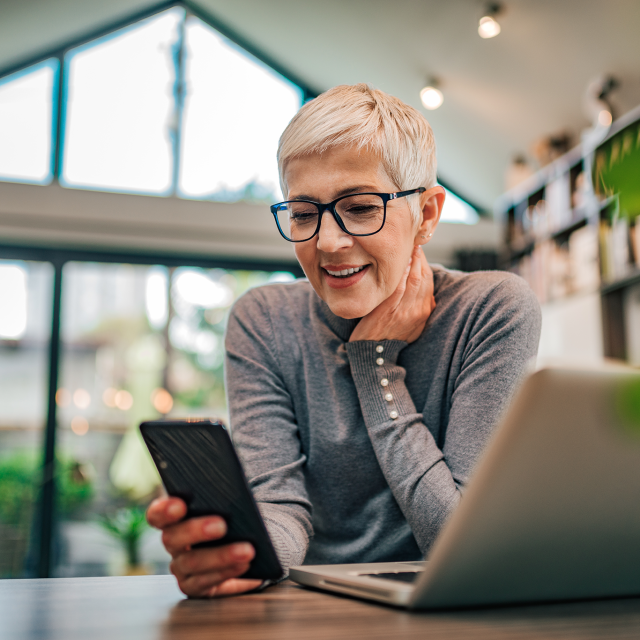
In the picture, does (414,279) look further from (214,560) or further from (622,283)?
(622,283)

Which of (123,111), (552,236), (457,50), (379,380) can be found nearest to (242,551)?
(379,380)

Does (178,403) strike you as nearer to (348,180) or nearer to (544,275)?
(544,275)

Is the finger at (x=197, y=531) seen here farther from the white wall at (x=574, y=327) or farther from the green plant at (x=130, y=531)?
the green plant at (x=130, y=531)

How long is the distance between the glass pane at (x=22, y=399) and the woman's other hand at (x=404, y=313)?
3812 mm

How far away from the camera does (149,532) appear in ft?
14.3

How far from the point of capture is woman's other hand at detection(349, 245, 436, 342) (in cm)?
115

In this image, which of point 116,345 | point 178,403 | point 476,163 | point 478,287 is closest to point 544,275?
point 476,163

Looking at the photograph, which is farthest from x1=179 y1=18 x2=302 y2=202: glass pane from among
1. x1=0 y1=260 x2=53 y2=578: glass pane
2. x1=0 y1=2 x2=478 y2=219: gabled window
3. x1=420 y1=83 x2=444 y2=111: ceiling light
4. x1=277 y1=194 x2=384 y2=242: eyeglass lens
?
x1=277 y1=194 x2=384 y2=242: eyeglass lens

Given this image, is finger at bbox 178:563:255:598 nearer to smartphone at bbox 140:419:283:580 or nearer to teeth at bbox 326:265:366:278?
smartphone at bbox 140:419:283:580

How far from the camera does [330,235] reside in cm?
104

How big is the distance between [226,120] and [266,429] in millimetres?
4250

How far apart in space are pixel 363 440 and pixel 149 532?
364cm

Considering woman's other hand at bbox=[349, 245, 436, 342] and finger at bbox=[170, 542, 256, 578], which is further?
woman's other hand at bbox=[349, 245, 436, 342]

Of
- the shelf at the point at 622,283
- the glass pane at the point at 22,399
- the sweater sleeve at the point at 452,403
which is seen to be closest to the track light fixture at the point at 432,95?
the shelf at the point at 622,283
